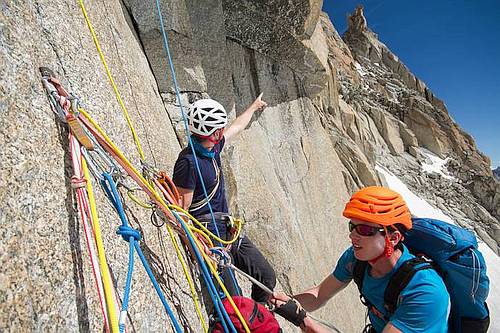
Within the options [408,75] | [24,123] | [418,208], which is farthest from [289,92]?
[408,75]

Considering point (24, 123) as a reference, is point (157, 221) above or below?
below

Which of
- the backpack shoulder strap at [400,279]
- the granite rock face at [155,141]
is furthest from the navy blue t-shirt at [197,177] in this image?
the backpack shoulder strap at [400,279]

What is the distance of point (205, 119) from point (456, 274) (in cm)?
305

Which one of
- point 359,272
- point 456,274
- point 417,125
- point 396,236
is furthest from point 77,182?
point 417,125

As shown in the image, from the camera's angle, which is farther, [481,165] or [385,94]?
[385,94]

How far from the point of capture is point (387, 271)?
3078mm

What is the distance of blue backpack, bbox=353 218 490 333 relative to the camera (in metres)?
2.90

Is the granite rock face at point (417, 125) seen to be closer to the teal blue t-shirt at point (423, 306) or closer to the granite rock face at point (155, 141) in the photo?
the granite rock face at point (155, 141)

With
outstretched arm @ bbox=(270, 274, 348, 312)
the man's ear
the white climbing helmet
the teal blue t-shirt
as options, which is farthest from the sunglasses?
the white climbing helmet

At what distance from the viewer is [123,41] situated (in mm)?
4562

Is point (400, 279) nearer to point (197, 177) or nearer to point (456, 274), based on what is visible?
point (456, 274)

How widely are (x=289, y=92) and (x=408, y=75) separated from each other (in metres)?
64.5

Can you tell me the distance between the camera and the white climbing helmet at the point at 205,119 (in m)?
4.10

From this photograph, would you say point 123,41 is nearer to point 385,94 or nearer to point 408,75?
point 385,94
